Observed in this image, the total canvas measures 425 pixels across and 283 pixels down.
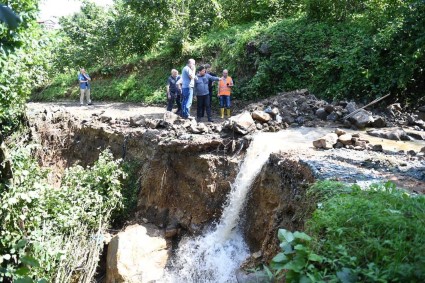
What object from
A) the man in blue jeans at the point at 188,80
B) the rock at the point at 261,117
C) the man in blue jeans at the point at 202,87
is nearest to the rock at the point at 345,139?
the rock at the point at 261,117

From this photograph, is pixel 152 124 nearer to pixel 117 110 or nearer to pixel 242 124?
pixel 242 124

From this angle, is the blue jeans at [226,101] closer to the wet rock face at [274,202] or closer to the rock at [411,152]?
the wet rock face at [274,202]

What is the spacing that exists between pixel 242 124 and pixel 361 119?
3.44 m

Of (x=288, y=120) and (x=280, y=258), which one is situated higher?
(x=280, y=258)

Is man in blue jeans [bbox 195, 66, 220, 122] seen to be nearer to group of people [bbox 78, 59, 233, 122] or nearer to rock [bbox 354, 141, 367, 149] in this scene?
group of people [bbox 78, 59, 233, 122]

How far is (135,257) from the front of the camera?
315 inches

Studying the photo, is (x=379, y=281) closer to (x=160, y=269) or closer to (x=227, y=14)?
(x=160, y=269)

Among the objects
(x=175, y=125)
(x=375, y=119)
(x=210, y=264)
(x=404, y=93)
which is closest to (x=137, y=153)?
(x=175, y=125)

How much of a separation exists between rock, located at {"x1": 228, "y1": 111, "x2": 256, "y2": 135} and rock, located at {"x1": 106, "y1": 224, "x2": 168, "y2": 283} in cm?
308

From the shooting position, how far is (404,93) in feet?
38.0

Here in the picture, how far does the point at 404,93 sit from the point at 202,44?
893 cm

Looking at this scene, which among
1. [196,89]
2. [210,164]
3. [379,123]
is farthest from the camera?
[196,89]

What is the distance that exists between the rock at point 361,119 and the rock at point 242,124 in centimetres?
289

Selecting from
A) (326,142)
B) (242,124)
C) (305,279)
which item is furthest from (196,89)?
(305,279)
